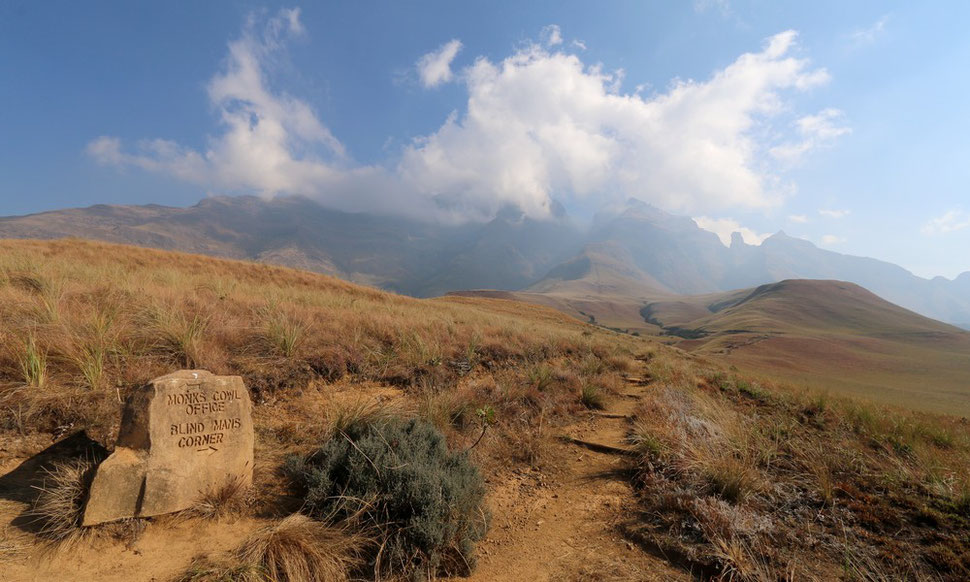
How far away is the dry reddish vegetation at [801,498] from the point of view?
10.8ft

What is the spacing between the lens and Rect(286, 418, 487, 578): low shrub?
325 centimetres

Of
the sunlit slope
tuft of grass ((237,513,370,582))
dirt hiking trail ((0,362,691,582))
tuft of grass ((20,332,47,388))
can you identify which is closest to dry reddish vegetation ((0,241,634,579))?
tuft of grass ((20,332,47,388))

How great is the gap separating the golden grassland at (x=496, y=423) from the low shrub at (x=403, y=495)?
29 cm

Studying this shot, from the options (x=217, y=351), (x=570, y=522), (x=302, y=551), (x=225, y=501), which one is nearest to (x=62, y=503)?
(x=225, y=501)

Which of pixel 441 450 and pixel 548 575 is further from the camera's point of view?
pixel 441 450

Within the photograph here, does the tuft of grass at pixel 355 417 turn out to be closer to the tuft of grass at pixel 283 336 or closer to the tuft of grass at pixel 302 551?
the tuft of grass at pixel 302 551

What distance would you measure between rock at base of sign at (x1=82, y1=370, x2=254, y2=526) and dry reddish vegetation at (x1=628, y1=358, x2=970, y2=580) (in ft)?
14.3

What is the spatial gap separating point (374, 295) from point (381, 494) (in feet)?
66.8

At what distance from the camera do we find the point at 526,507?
4.39m

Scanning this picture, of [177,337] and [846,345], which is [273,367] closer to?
[177,337]

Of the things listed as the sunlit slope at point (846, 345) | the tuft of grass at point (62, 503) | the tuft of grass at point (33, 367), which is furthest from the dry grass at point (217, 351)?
the sunlit slope at point (846, 345)

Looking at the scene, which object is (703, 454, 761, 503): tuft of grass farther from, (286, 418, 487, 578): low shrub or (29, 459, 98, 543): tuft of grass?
(29, 459, 98, 543): tuft of grass

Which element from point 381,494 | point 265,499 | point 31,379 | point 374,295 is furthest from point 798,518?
point 374,295

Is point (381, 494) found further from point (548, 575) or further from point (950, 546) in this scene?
point (950, 546)
